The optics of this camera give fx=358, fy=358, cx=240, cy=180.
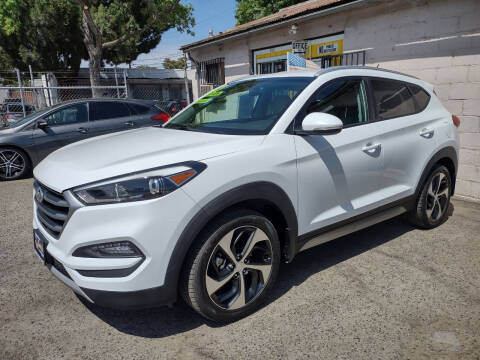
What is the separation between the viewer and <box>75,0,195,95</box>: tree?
1408cm

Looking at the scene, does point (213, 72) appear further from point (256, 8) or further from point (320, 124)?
point (256, 8)

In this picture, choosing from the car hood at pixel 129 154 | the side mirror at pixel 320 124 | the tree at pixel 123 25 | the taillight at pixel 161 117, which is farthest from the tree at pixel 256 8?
the car hood at pixel 129 154

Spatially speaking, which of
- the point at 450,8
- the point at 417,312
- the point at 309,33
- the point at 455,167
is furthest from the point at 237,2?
the point at 417,312

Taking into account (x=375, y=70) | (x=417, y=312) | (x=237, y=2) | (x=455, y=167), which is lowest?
(x=417, y=312)

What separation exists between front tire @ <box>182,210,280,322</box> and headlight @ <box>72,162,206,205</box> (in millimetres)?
395

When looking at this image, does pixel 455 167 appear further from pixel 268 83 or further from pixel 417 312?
pixel 268 83

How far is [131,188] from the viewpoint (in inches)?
79.1

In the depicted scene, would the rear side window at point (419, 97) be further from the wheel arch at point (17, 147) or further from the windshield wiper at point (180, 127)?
the wheel arch at point (17, 147)

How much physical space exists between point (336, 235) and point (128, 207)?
176cm

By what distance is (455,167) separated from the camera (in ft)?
13.3

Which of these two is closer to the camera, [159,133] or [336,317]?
[336,317]

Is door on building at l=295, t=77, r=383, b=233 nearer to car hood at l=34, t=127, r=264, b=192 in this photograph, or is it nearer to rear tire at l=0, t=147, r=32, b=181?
car hood at l=34, t=127, r=264, b=192

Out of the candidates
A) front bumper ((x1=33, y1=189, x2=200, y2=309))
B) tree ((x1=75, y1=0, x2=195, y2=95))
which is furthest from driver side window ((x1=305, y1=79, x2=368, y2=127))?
tree ((x1=75, y1=0, x2=195, y2=95))

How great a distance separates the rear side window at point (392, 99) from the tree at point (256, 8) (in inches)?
835
